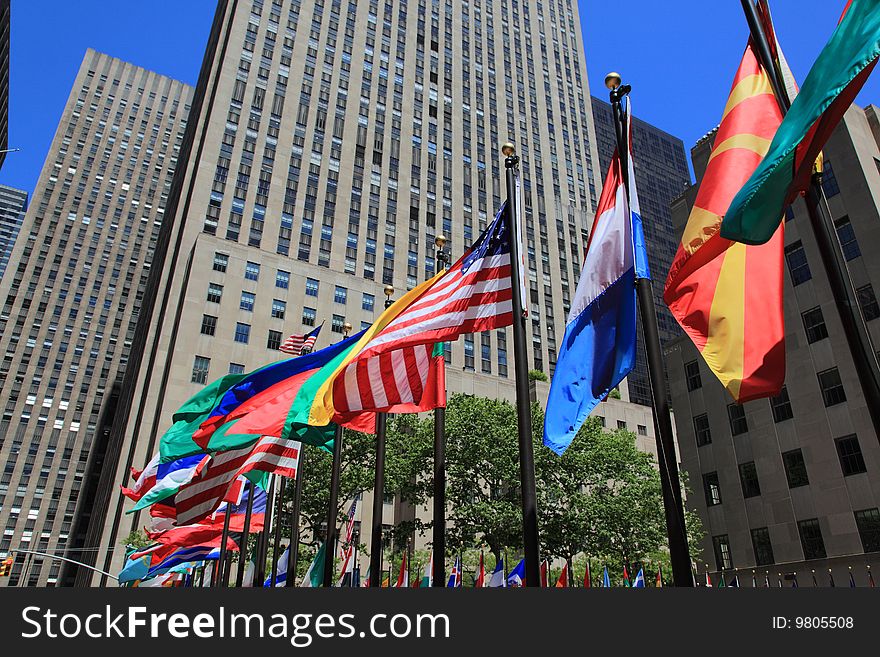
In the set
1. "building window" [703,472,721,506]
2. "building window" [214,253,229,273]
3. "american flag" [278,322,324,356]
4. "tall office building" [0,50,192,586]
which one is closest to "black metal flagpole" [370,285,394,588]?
"american flag" [278,322,324,356]

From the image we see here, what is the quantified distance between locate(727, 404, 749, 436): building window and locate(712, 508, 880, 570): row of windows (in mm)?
5981

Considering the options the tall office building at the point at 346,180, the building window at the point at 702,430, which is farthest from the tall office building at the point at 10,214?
the building window at the point at 702,430

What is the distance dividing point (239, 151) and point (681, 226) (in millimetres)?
53968

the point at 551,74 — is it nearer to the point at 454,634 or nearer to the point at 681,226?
the point at 681,226

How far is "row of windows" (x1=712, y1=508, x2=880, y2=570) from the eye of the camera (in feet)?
109

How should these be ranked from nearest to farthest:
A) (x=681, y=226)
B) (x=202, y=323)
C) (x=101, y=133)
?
(x=681, y=226) < (x=202, y=323) < (x=101, y=133)

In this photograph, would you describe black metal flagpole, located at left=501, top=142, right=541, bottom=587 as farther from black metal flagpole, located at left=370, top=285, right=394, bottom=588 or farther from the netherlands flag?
black metal flagpole, located at left=370, top=285, right=394, bottom=588

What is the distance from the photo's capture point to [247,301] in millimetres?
66000

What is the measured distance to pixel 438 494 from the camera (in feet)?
44.4

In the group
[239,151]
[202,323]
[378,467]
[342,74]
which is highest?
[342,74]

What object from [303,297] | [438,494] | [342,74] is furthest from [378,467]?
[342,74]

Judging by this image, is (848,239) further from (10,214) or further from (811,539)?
(10,214)

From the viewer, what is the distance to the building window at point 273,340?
64600 millimetres

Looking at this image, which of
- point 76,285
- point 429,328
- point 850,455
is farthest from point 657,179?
point 429,328
